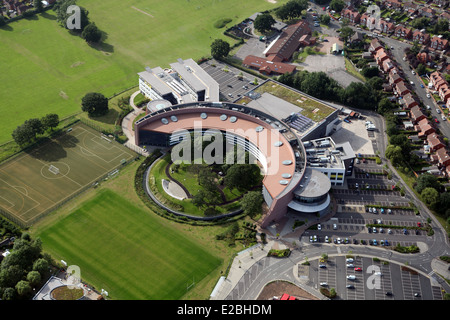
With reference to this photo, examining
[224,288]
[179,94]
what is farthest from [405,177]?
[179,94]

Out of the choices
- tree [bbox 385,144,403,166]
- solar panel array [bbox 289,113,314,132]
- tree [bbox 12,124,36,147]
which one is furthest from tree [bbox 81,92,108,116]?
tree [bbox 385,144,403,166]

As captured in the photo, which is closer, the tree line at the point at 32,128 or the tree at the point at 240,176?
the tree at the point at 240,176

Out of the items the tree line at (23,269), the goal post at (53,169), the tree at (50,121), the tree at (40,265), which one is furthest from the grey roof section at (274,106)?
the tree at (40,265)

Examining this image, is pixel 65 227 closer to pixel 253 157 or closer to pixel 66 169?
pixel 66 169

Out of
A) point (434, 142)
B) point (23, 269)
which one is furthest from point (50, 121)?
point (434, 142)

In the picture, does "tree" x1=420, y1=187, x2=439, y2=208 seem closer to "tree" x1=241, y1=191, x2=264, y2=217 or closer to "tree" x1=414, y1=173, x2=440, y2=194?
"tree" x1=414, y1=173, x2=440, y2=194

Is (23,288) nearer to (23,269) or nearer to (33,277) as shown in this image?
(33,277)

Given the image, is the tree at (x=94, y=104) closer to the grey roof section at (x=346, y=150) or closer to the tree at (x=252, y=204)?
the tree at (x=252, y=204)
